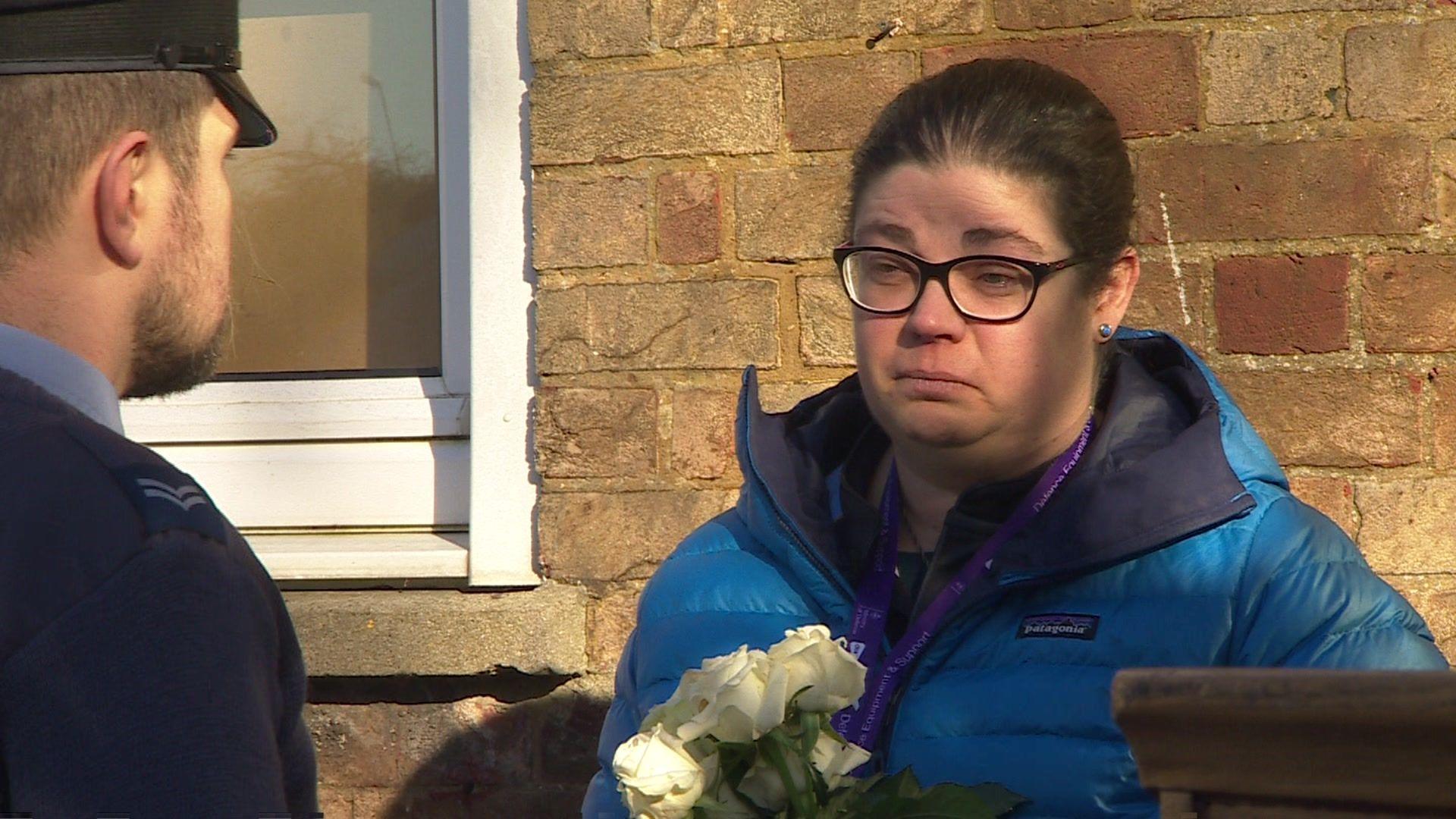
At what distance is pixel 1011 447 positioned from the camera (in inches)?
82.6

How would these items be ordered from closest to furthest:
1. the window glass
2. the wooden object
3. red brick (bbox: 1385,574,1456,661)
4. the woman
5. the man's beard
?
the wooden object, the man's beard, the woman, red brick (bbox: 1385,574,1456,661), the window glass

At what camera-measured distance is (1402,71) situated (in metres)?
2.70

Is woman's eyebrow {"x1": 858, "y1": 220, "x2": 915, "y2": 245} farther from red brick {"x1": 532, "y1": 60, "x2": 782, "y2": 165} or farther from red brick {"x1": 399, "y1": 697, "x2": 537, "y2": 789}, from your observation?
red brick {"x1": 399, "y1": 697, "x2": 537, "y2": 789}

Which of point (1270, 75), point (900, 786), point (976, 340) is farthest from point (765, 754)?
point (1270, 75)

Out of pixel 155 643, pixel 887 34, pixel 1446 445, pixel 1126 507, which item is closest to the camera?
pixel 155 643

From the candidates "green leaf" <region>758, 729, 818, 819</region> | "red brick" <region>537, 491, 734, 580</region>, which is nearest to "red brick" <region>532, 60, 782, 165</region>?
"red brick" <region>537, 491, 734, 580</region>

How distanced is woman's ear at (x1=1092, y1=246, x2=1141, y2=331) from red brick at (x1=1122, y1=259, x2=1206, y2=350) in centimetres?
53

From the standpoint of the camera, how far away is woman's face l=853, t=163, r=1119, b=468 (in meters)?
2.08

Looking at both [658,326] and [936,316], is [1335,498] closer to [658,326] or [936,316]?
[936,316]

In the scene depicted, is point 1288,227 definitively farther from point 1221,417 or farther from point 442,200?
point 442,200

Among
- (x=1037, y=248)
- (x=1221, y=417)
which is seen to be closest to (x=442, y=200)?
(x=1037, y=248)

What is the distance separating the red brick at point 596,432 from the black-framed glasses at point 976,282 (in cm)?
100

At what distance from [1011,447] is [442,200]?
5.64 ft

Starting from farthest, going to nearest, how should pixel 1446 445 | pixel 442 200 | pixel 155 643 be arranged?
pixel 442 200 → pixel 1446 445 → pixel 155 643
